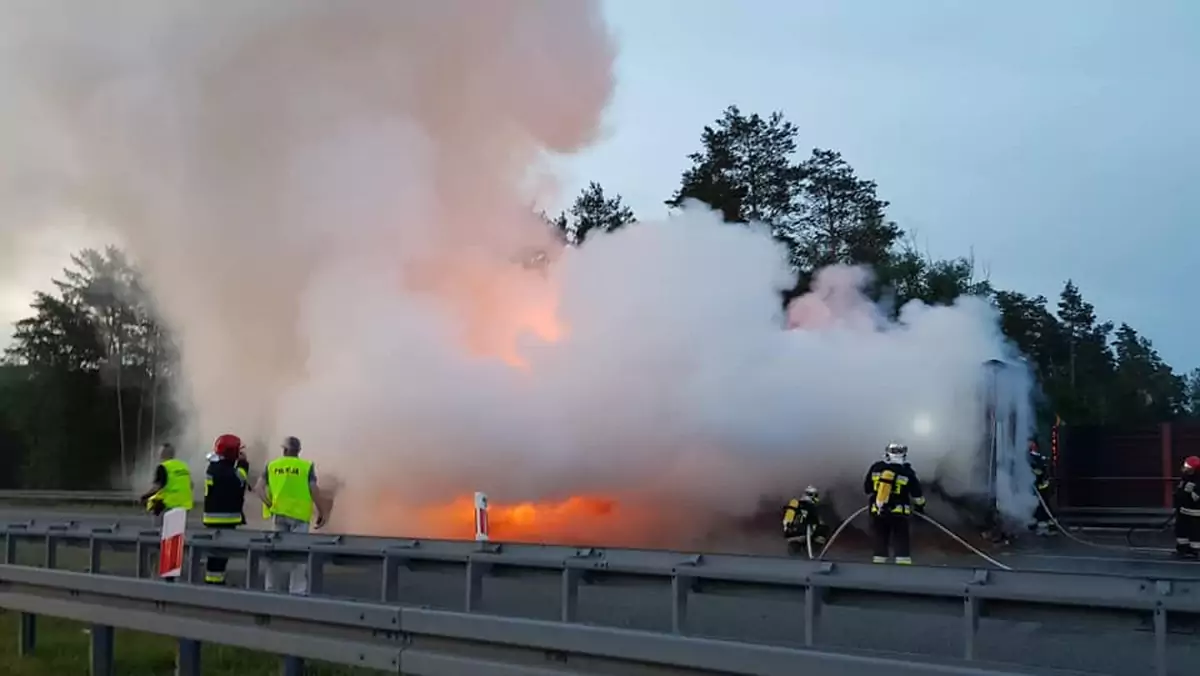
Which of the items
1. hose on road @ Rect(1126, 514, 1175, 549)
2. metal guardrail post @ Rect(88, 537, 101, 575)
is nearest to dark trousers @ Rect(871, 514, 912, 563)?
hose on road @ Rect(1126, 514, 1175, 549)

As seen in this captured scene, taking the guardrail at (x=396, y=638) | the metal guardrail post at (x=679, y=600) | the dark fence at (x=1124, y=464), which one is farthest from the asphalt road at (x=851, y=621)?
the dark fence at (x=1124, y=464)

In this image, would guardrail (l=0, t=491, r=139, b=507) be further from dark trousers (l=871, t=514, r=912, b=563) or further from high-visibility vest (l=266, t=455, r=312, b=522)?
dark trousers (l=871, t=514, r=912, b=563)

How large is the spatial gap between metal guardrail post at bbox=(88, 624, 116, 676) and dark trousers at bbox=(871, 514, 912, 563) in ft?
31.7

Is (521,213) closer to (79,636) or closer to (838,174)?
(79,636)

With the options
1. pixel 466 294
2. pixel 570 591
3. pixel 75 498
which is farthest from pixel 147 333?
pixel 570 591

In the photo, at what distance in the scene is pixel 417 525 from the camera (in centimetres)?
1983

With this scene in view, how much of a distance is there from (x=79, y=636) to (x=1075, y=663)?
29.6 feet

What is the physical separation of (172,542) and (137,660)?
1335mm

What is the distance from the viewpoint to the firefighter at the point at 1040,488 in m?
22.8

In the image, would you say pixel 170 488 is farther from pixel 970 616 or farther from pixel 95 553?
pixel 970 616

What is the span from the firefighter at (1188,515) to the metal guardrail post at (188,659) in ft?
51.4

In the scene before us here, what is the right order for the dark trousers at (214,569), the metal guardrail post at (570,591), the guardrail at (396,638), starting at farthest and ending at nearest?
the dark trousers at (214,569) → the metal guardrail post at (570,591) → the guardrail at (396,638)

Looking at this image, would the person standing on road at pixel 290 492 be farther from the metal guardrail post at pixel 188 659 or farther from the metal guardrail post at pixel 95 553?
the metal guardrail post at pixel 188 659

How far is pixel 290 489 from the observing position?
13.9 meters
